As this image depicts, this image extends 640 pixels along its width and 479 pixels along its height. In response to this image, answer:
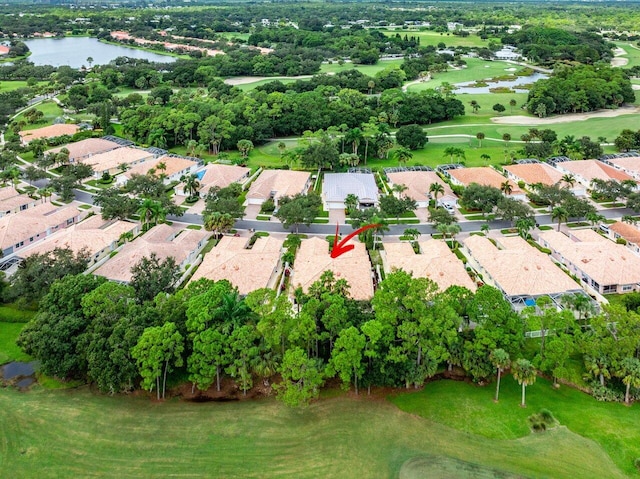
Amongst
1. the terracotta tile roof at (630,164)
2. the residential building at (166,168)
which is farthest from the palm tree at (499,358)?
the terracotta tile roof at (630,164)

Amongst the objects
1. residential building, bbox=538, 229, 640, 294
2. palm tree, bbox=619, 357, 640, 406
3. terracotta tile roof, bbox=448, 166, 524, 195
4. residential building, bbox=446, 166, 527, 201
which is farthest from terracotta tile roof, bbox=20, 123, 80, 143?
palm tree, bbox=619, 357, 640, 406

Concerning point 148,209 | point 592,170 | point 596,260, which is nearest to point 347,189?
point 148,209

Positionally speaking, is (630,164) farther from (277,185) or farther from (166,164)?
(166,164)

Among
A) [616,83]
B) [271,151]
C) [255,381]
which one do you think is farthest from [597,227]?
[616,83]

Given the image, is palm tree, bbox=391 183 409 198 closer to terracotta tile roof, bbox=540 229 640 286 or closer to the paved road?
the paved road

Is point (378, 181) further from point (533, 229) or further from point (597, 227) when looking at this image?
point (597, 227)
